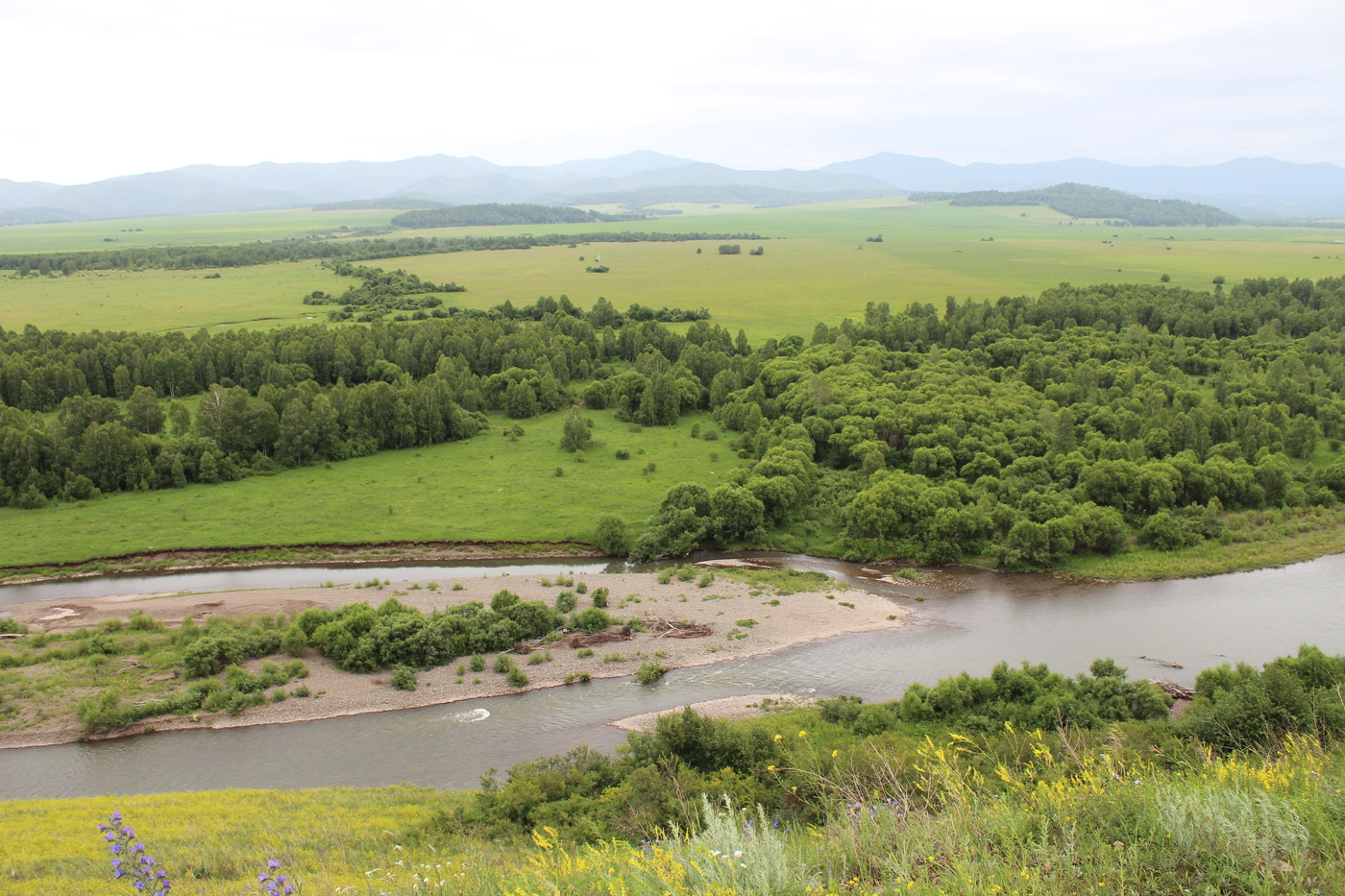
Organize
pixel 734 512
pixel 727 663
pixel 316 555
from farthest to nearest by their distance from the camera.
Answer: pixel 734 512, pixel 316 555, pixel 727 663

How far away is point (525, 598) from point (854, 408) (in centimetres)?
3832

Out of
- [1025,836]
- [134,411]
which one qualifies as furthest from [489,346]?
[1025,836]

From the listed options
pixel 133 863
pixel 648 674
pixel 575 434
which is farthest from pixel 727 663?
pixel 575 434

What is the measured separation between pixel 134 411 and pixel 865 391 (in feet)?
221

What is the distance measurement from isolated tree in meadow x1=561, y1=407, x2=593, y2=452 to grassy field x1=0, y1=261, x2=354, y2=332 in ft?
235

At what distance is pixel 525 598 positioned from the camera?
45.4 meters

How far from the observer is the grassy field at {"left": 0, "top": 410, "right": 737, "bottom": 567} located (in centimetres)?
5422

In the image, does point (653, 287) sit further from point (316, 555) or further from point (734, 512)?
point (316, 555)

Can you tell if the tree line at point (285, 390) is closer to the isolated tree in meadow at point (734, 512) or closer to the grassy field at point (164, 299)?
the grassy field at point (164, 299)

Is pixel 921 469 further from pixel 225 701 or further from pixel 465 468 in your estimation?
pixel 225 701

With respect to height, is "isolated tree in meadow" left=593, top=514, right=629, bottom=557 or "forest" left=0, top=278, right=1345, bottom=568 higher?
"forest" left=0, top=278, right=1345, bottom=568

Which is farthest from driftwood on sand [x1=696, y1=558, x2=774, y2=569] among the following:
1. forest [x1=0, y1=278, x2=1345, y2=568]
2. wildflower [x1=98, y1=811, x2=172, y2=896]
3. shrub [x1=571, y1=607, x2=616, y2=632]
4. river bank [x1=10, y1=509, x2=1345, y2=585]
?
wildflower [x1=98, y1=811, x2=172, y2=896]

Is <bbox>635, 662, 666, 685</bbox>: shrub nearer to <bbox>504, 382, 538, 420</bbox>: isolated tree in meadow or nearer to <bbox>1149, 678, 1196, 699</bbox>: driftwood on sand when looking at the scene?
<bbox>1149, 678, 1196, 699</bbox>: driftwood on sand

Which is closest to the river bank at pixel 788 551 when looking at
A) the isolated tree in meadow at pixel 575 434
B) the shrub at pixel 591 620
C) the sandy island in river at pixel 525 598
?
the sandy island in river at pixel 525 598
